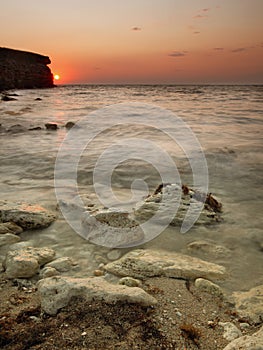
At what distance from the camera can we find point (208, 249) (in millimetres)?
2695

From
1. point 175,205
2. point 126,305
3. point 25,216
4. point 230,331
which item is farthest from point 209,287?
point 25,216

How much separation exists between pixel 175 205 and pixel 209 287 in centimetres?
130

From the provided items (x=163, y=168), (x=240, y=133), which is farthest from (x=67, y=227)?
(x=240, y=133)

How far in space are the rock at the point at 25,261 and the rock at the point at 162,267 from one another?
545mm

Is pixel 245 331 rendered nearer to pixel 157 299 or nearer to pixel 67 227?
pixel 157 299

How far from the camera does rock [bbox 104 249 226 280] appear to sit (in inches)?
86.9

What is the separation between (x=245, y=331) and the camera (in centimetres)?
170

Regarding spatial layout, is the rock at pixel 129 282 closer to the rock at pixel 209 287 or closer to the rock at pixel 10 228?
the rock at pixel 209 287

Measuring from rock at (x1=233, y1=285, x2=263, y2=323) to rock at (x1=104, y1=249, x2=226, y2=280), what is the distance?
241mm

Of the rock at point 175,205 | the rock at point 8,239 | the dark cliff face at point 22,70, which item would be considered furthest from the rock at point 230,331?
the dark cliff face at point 22,70

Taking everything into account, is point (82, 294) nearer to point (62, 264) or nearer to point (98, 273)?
point (98, 273)

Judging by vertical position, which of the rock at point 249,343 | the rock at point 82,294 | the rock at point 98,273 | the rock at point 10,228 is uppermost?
the rock at point 249,343

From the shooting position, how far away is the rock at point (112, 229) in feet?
8.82

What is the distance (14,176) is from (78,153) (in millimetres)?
2015
